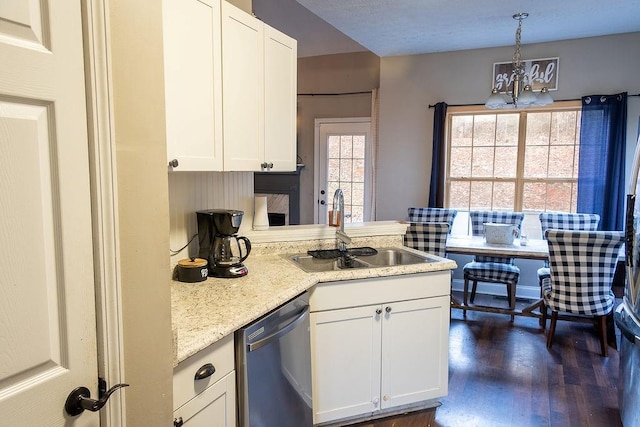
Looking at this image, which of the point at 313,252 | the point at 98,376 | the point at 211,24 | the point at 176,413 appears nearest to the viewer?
the point at 98,376

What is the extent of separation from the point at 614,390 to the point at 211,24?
10.2 feet

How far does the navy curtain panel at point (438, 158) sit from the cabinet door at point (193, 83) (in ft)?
11.8

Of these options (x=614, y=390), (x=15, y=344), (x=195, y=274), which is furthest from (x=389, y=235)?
(x=15, y=344)

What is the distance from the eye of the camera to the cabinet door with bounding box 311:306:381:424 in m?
2.23

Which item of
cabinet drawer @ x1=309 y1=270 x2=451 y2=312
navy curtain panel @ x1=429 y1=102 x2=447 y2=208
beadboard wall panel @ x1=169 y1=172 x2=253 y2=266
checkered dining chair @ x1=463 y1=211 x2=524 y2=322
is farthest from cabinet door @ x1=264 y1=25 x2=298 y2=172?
navy curtain panel @ x1=429 y1=102 x2=447 y2=208

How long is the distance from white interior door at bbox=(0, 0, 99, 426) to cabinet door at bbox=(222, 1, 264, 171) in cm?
113

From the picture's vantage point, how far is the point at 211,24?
6.28ft

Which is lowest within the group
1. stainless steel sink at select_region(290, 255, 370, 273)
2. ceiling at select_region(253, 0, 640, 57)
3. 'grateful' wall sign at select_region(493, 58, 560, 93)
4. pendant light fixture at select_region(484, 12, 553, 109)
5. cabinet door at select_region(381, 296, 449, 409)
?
cabinet door at select_region(381, 296, 449, 409)

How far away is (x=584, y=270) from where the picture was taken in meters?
3.27

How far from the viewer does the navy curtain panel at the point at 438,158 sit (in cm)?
509

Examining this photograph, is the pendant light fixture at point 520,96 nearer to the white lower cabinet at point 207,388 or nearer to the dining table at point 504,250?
the dining table at point 504,250

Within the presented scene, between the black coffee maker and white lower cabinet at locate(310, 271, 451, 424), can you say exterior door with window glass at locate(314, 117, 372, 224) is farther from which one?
the black coffee maker

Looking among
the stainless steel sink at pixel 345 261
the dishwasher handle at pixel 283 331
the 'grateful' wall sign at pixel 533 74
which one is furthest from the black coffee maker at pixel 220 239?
the 'grateful' wall sign at pixel 533 74

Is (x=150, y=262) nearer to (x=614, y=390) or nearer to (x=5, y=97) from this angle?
(x=5, y=97)
